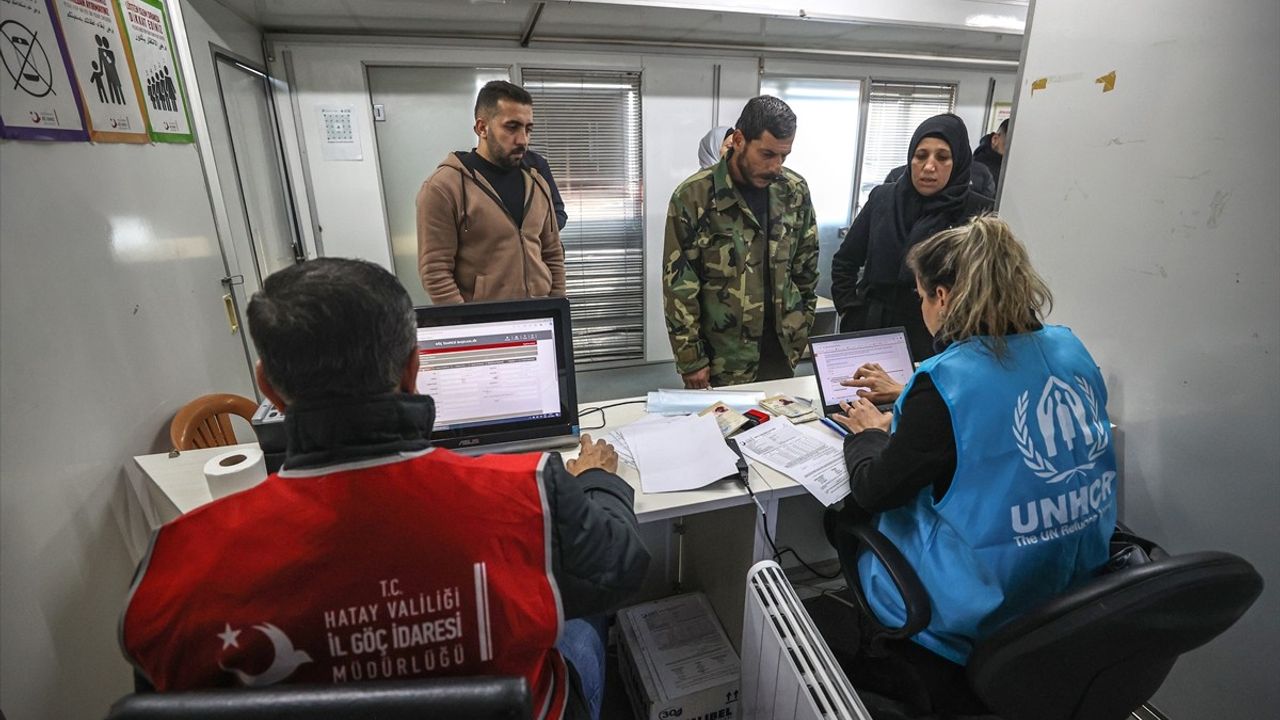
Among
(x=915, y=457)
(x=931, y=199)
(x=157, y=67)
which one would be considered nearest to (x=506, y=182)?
(x=157, y=67)

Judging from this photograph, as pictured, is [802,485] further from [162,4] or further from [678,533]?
[162,4]

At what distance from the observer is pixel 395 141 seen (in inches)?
140

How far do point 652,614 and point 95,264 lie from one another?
5.58ft

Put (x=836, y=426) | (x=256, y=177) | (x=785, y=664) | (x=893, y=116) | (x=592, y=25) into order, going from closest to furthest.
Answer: (x=785, y=664) → (x=836, y=426) → (x=256, y=177) → (x=592, y=25) → (x=893, y=116)

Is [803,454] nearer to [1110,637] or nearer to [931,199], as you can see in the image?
[1110,637]

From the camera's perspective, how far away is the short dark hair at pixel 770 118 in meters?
1.89

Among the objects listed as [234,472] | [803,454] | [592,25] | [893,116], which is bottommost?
[803,454]

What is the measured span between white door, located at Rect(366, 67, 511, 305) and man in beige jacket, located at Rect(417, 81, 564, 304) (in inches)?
52.2

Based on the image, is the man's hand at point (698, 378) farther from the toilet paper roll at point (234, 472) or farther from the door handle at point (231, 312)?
the door handle at point (231, 312)

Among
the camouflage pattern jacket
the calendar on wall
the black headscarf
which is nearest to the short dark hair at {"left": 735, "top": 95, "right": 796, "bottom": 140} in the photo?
the camouflage pattern jacket

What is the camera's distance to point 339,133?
342cm

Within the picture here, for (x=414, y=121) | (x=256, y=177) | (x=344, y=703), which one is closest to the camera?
(x=344, y=703)

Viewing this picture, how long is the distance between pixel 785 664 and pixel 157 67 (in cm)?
241

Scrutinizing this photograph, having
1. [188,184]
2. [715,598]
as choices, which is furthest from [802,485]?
[188,184]
